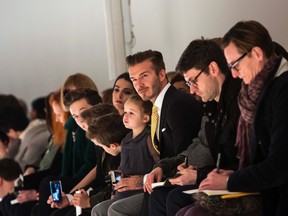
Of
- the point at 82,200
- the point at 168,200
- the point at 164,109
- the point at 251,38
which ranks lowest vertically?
the point at 82,200

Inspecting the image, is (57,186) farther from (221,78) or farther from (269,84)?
(269,84)

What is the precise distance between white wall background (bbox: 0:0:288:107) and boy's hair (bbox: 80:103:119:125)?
3.60 feet

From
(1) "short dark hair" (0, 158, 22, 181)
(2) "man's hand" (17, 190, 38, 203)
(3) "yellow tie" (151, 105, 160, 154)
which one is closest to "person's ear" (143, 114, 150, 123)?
(3) "yellow tie" (151, 105, 160, 154)

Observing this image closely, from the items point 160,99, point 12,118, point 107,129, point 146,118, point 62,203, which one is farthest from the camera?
point 12,118

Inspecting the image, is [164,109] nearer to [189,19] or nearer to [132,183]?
[132,183]

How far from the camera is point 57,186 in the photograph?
191 inches

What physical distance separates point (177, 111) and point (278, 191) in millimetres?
998

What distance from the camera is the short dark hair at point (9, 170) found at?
5824 millimetres

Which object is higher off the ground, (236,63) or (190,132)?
(236,63)

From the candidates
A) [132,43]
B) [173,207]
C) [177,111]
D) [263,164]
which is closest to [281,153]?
[263,164]

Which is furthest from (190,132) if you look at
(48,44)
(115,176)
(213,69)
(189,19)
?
(48,44)

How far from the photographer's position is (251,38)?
118 inches

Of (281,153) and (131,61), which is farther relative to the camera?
(131,61)

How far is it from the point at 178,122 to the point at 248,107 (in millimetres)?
833
